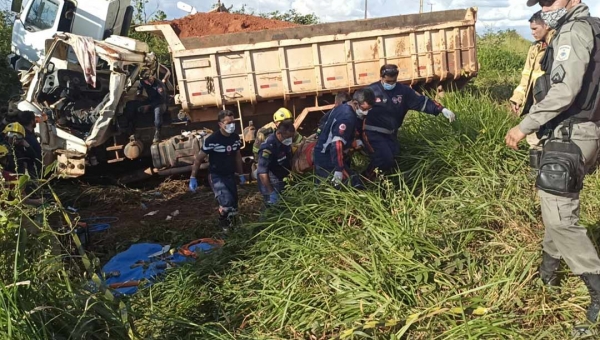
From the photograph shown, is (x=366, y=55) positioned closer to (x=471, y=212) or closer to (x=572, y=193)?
(x=471, y=212)

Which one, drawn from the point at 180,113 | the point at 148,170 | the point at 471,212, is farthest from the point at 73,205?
the point at 471,212

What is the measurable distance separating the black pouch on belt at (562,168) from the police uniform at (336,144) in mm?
1878

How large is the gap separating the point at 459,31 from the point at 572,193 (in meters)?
5.62

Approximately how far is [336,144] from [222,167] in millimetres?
1354

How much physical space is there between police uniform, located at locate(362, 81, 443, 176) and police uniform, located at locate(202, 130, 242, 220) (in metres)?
1.45

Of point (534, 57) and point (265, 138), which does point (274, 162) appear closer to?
point (265, 138)

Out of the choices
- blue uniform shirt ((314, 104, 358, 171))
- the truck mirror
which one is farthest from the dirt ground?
the truck mirror

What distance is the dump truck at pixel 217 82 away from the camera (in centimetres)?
722

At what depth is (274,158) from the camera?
5.14m

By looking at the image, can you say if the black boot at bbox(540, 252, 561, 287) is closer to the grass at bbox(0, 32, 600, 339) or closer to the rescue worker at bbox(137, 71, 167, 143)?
the grass at bbox(0, 32, 600, 339)

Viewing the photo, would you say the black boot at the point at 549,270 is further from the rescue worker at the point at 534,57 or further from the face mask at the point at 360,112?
the face mask at the point at 360,112

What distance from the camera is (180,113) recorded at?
783 centimetres

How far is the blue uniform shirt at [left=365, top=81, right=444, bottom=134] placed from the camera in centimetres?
534

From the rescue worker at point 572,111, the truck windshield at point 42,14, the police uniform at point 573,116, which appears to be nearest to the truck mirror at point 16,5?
the truck windshield at point 42,14
